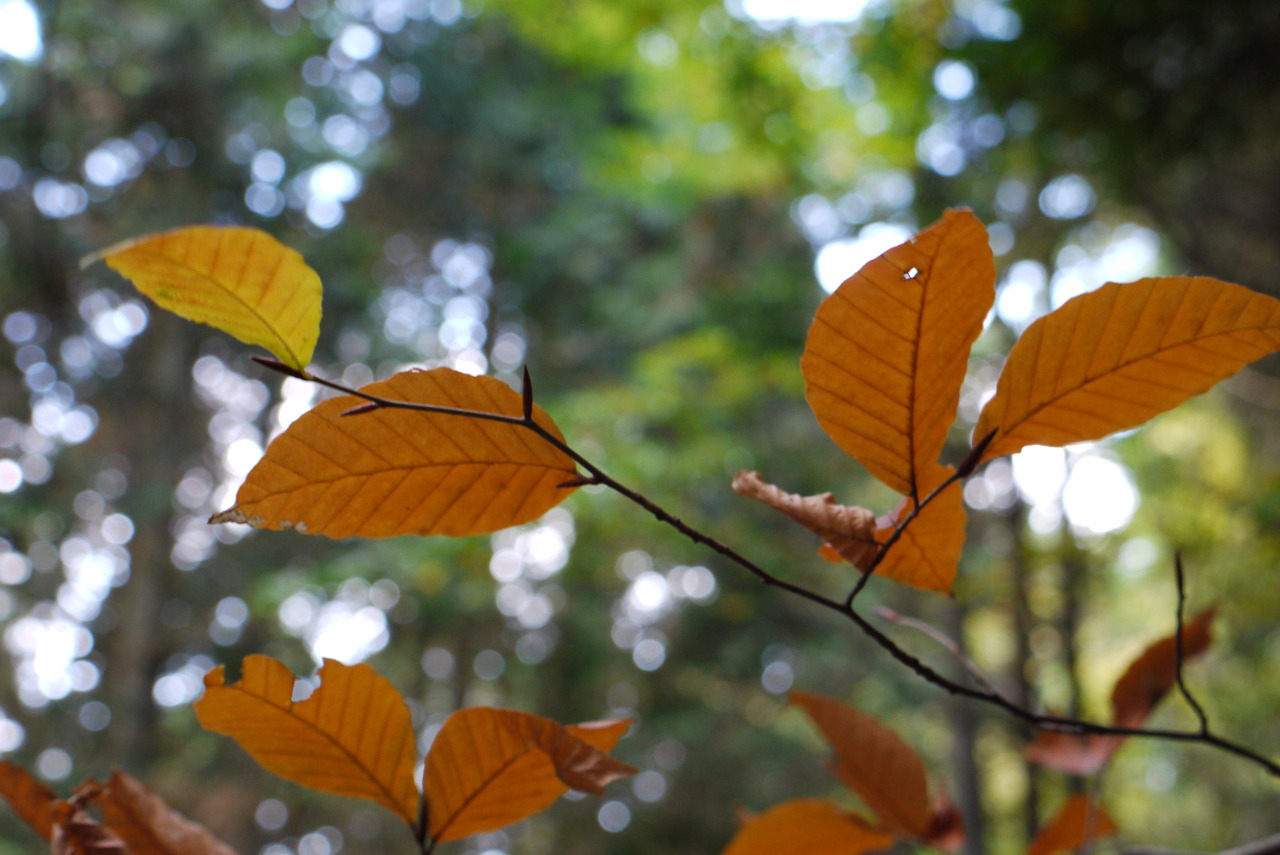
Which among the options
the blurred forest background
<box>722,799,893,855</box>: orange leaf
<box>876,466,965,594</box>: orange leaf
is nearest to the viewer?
<box>876,466,965,594</box>: orange leaf

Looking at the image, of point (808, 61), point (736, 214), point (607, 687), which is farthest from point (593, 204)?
point (607, 687)

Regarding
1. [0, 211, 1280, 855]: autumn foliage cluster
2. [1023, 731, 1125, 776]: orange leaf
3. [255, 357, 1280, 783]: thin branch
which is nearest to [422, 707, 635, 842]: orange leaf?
[0, 211, 1280, 855]: autumn foliage cluster

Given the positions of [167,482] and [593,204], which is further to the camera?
[593,204]

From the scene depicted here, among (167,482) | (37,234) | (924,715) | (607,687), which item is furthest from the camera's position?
(607,687)

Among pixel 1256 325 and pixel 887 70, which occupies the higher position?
pixel 1256 325

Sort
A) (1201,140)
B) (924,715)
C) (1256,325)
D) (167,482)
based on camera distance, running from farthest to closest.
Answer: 1. (924,715)
2. (167,482)
3. (1201,140)
4. (1256,325)

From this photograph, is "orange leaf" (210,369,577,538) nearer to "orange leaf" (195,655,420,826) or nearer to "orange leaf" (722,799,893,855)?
"orange leaf" (195,655,420,826)

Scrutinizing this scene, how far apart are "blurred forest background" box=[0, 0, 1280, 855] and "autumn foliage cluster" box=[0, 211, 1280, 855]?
168 cm

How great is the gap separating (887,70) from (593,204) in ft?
8.28

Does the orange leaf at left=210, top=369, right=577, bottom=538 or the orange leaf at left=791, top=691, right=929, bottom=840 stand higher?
the orange leaf at left=210, top=369, right=577, bottom=538

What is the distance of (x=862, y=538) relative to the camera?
34cm

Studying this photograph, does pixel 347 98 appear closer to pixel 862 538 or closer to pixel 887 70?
pixel 887 70

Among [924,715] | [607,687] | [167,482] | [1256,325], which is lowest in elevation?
[607,687]

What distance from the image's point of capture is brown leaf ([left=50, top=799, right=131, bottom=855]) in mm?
343
